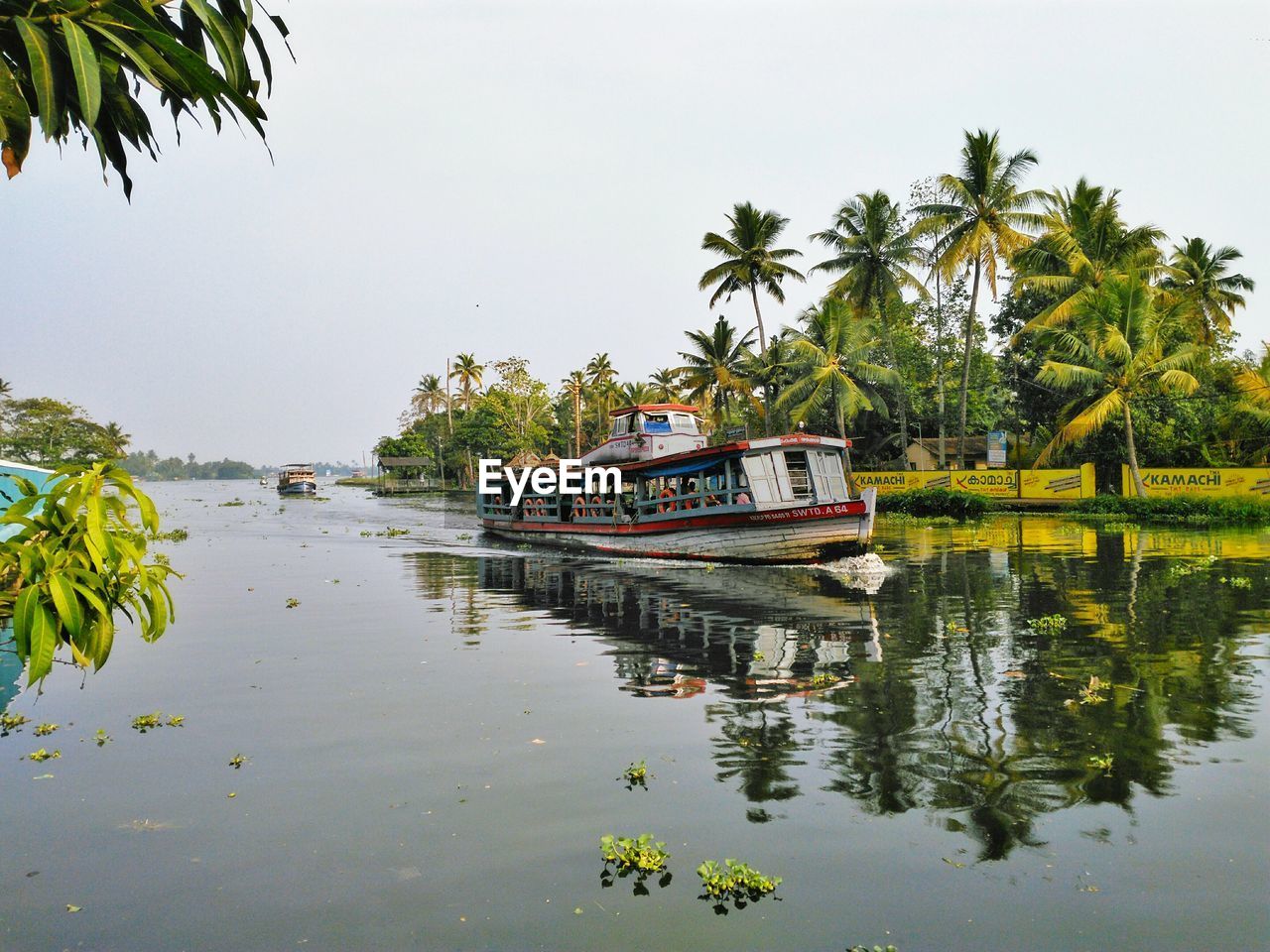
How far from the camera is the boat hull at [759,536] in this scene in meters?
20.4

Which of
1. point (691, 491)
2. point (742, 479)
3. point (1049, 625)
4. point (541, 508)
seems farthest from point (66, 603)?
point (541, 508)

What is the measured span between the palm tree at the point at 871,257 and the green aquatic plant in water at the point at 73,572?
149 feet

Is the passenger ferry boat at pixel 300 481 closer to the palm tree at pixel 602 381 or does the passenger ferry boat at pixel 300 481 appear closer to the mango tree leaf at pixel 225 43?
the palm tree at pixel 602 381

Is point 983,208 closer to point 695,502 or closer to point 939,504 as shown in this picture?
point 939,504

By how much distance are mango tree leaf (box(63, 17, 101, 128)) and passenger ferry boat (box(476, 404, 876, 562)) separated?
18.7 meters

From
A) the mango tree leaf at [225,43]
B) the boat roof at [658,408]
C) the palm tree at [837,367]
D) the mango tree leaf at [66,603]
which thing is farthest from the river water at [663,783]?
the palm tree at [837,367]

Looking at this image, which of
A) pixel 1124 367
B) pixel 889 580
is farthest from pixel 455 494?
pixel 889 580

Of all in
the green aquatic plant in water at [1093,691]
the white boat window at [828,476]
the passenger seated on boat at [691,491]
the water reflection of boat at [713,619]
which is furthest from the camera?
the passenger seated on boat at [691,491]

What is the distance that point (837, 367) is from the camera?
43312mm

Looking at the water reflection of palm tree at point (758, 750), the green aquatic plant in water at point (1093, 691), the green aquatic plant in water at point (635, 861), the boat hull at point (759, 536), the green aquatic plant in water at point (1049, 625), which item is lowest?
the green aquatic plant in water at point (635, 861)

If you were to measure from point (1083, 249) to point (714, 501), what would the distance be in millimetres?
27199

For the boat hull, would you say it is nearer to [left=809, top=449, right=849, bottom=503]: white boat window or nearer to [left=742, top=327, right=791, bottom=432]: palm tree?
[left=809, top=449, right=849, bottom=503]: white boat window

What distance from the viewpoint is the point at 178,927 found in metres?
4.89

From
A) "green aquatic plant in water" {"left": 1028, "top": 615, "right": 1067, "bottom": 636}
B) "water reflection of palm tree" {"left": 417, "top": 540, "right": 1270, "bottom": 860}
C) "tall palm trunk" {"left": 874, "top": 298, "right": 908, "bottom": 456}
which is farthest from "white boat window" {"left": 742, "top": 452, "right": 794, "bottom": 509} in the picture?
"tall palm trunk" {"left": 874, "top": 298, "right": 908, "bottom": 456}
